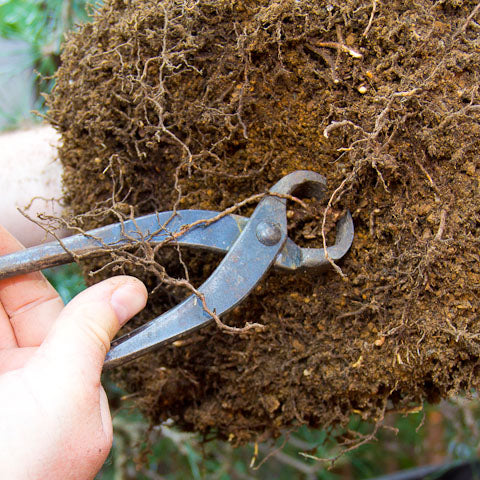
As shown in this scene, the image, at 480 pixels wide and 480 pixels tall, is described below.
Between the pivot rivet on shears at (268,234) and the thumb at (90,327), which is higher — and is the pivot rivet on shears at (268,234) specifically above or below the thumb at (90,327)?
below

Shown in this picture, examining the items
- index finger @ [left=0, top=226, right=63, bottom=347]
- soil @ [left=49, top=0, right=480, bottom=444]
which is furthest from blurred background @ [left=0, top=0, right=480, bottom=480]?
index finger @ [left=0, top=226, right=63, bottom=347]

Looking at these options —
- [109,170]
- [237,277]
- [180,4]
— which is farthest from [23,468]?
[180,4]

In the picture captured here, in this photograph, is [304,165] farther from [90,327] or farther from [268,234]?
[90,327]

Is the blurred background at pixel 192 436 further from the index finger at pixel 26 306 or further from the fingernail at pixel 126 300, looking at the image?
the fingernail at pixel 126 300

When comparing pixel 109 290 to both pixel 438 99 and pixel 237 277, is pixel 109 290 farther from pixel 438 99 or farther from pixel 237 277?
pixel 438 99

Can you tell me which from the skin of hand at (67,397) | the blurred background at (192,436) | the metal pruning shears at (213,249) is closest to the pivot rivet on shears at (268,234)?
the metal pruning shears at (213,249)

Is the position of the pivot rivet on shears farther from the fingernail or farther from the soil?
the fingernail
